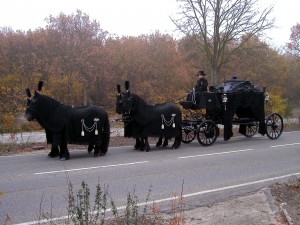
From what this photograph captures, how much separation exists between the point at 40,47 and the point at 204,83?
73.4 ft

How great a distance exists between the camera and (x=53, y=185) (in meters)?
8.08

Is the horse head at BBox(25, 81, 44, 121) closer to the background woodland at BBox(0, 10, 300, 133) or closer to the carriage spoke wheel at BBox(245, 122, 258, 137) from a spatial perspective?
the carriage spoke wheel at BBox(245, 122, 258, 137)

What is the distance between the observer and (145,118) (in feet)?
42.3

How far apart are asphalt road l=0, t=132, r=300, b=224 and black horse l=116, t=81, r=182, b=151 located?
1.94 feet

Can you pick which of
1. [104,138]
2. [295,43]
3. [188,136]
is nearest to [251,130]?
[188,136]

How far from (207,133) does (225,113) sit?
46.1 inches

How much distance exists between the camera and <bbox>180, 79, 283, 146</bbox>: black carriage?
14.7 meters

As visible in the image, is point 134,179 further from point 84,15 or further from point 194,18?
point 84,15

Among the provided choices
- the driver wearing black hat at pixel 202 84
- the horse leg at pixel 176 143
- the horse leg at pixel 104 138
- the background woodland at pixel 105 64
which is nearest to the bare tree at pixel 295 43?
the background woodland at pixel 105 64

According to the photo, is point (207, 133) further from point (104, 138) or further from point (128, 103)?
point (104, 138)

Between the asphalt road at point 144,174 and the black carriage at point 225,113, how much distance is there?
1.13m

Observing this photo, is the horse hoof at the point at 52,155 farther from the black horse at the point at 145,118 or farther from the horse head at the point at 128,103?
the horse head at the point at 128,103

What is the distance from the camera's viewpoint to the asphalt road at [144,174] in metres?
7.10

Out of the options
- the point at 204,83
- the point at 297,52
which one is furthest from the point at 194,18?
the point at 297,52
